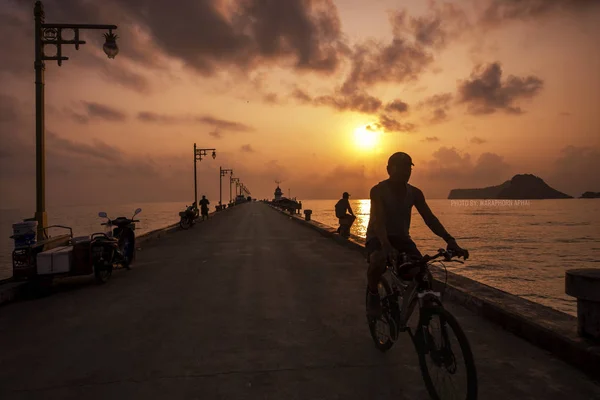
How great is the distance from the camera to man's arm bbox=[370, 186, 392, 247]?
3828 mm

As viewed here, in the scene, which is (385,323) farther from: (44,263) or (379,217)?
(44,263)

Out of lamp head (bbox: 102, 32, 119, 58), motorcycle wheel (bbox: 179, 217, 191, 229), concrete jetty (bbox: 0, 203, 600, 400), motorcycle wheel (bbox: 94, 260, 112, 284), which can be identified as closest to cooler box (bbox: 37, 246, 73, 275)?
concrete jetty (bbox: 0, 203, 600, 400)

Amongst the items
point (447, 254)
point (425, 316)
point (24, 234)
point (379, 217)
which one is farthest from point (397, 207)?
point (24, 234)

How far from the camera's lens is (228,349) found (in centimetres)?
468

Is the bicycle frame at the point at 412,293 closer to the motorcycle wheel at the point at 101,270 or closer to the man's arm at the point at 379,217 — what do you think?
the man's arm at the point at 379,217

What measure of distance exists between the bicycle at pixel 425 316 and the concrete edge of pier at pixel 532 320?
1754mm

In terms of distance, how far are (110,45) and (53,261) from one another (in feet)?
20.0

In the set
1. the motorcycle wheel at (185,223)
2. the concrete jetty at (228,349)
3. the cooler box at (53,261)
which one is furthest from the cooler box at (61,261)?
the motorcycle wheel at (185,223)

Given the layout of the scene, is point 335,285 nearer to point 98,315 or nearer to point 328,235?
point 98,315

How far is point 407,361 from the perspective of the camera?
4.26 meters

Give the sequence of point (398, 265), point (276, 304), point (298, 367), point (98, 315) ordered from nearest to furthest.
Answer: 1. point (398, 265)
2. point (298, 367)
3. point (98, 315)
4. point (276, 304)

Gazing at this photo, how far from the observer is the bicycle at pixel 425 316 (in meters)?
2.94

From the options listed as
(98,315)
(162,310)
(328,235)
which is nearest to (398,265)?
(162,310)

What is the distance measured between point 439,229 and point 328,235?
1526cm
